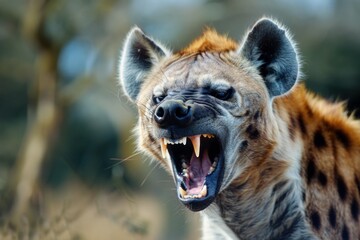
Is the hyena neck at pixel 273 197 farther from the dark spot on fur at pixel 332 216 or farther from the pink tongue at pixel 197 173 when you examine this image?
the pink tongue at pixel 197 173

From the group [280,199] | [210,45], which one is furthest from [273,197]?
[210,45]

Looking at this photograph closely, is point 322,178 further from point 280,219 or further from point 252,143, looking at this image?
point 252,143

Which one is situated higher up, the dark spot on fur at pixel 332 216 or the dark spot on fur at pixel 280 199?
the dark spot on fur at pixel 280 199

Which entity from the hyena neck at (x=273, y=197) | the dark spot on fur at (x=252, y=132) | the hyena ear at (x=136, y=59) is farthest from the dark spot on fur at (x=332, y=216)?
the hyena ear at (x=136, y=59)

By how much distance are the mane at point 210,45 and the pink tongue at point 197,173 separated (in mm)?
600

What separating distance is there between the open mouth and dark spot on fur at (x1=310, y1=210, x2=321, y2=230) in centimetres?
48

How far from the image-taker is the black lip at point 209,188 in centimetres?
441

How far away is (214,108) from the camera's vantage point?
4520 millimetres

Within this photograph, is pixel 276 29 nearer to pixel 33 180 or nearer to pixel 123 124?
pixel 33 180

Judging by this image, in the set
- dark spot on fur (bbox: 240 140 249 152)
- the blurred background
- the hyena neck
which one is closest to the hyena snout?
dark spot on fur (bbox: 240 140 249 152)

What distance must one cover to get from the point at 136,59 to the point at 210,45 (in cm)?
39

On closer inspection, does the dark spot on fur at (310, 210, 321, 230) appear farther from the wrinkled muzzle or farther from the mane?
the mane

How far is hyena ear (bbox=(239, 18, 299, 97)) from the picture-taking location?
4.75 m

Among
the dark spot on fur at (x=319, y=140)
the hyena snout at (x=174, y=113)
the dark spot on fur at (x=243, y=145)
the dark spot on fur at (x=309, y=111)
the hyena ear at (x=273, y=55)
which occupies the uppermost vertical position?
the hyena ear at (x=273, y=55)
